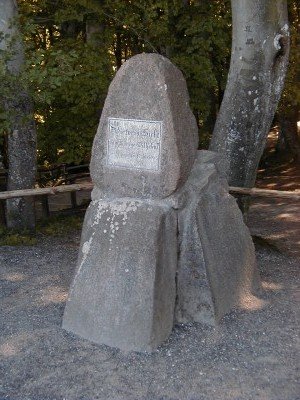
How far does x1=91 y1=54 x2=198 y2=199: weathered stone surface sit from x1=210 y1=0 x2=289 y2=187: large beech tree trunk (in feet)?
8.52

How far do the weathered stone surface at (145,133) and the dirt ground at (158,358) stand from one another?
4.40ft

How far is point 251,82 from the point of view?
7059mm

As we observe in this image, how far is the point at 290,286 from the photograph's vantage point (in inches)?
231

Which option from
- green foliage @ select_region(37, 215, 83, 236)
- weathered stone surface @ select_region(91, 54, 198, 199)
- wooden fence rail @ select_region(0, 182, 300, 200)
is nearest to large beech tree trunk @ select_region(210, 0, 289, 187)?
wooden fence rail @ select_region(0, 182, 300, 200)

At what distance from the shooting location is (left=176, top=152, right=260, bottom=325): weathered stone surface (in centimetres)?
471

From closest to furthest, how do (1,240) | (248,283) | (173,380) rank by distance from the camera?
(173,380)
(248,283)
(1,240)

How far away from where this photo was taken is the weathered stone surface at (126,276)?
4.39 meters

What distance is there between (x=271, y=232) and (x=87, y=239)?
6046 mm

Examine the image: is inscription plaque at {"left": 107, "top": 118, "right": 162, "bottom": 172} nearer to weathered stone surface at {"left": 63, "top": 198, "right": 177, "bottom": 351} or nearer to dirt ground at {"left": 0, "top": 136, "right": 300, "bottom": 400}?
weathered stone surface at {"left": 63, "top": 198, "right": 177, "bottom": 351}

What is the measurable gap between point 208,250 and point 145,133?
120 cm

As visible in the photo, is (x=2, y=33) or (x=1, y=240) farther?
(x=1, y=240)

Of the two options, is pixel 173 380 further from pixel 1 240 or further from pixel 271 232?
pixel 271 232

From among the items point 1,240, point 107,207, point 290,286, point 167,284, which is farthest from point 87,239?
point 1,240

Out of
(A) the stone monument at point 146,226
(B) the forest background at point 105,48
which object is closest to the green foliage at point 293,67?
(B) the forest background at point 105,48
